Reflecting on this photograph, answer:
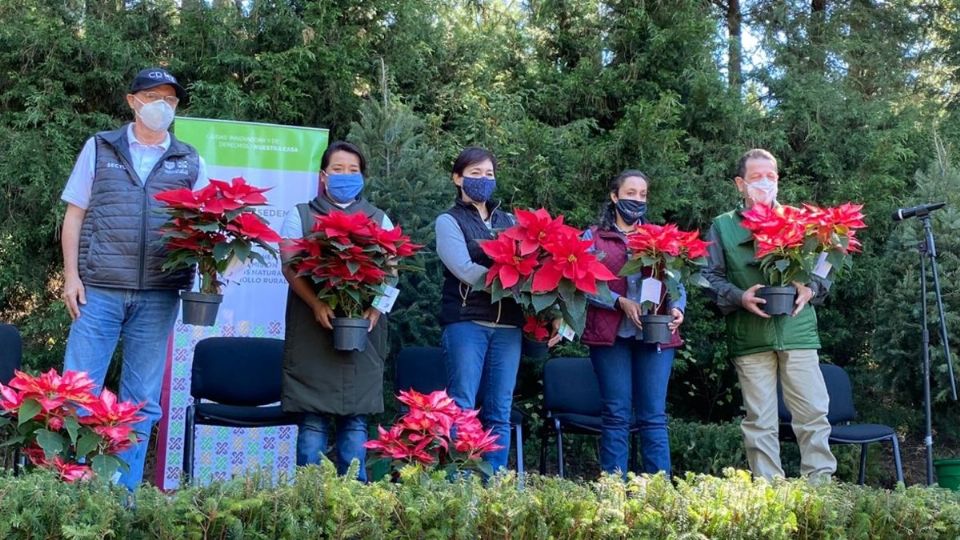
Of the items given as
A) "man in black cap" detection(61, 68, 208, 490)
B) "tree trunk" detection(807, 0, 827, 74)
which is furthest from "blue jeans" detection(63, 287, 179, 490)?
"tree trunk" detection(807, 0, 827, 74)

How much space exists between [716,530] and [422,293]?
3106 millimetres

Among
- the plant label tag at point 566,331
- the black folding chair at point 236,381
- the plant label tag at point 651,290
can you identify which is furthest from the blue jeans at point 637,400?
the black folding chair at point 236,381

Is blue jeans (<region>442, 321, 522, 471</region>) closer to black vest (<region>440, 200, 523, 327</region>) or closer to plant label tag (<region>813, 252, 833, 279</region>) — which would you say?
black vest (<region>440, 200, 523, 327</region>)

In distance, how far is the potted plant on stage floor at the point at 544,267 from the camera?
3.65 metres

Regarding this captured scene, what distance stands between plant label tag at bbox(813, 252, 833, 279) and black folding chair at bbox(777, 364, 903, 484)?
0.90m

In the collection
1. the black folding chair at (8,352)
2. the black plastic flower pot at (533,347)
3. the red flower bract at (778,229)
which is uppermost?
the red flower bract at (778,229)

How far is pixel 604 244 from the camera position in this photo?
4.42 metres

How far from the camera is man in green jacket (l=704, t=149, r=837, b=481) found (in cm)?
421

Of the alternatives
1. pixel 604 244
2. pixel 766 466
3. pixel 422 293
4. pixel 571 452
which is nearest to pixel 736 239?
pixel 604 244

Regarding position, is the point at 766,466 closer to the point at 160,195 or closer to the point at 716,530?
the point at 716,530

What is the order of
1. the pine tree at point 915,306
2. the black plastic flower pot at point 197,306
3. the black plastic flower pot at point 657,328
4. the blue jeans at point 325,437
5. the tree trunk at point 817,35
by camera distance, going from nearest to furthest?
the black plastic flower pot at point 197,306 < the blue jeans at point 325,437 < the black plastic flower pot at point 657,328 < the pine tree at point 915,306 < the tree trunk at point 817,35

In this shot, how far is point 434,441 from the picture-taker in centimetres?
309

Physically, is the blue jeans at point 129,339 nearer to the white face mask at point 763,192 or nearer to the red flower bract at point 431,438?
→ the red flower bract at point 431,438

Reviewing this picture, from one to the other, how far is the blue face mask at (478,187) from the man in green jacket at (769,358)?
1.15 m
